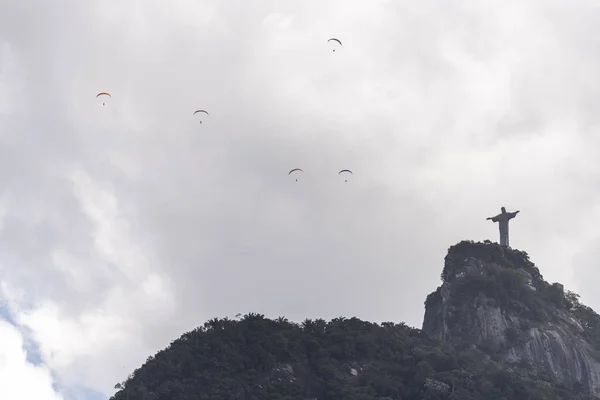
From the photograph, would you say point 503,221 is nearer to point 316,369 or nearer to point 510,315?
point 510,315

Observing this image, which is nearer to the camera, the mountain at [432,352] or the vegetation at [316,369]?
the vegetation at [316,369]

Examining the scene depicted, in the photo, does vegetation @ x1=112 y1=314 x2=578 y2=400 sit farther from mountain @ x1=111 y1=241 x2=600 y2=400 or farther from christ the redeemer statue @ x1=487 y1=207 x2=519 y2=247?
christ the redeemer statue @ x1=487 y1=207 x2=519 y2=247

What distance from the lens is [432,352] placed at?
144125 millimetres

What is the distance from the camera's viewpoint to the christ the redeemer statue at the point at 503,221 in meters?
170

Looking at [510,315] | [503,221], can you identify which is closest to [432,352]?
[510,315]

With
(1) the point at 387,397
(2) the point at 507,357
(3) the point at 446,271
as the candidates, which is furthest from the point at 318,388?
(3) the point at 446,271

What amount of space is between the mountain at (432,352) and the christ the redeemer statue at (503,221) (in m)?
3.36

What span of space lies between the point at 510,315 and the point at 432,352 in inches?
791

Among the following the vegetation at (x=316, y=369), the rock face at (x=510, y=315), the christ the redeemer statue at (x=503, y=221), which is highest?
the christ the redeemer statue at (x=503, y=221)

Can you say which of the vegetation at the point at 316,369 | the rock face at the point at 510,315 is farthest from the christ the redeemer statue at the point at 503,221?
the vegetation at the point at 316,369

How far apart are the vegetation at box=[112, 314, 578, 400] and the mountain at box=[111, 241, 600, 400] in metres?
0.17

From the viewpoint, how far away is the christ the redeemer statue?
170 m

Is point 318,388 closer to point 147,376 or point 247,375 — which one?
point 247,375

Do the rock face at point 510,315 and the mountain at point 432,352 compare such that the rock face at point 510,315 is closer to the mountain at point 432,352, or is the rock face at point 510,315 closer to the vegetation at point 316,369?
the mountain at point 432,352
